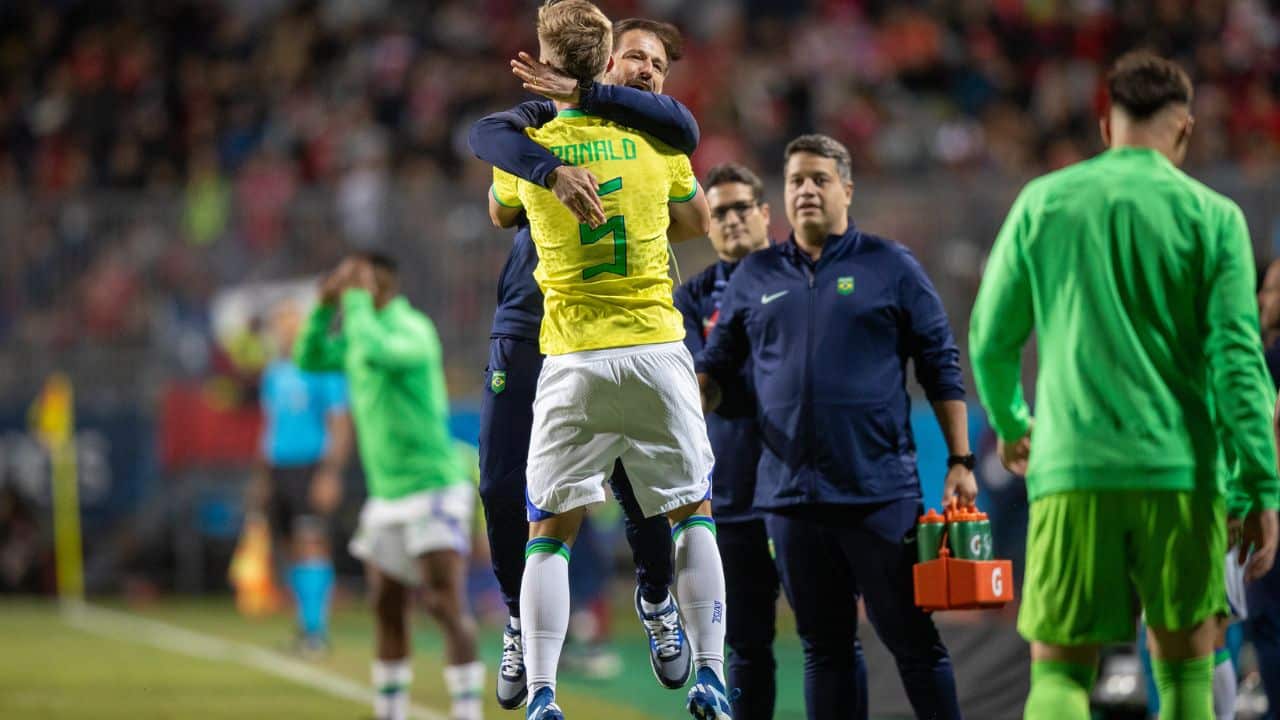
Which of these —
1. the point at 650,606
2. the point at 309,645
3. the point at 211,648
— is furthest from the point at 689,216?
the point at 211,648

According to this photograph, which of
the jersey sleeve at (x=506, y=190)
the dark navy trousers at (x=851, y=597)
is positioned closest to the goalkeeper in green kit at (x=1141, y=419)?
the dark navy trousers at (x=851, y=597)

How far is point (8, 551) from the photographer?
19938mm

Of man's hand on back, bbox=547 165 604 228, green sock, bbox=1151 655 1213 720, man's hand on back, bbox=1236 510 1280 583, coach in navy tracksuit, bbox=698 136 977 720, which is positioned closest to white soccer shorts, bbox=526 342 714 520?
man's hand on back, bbox=547 165 604 228

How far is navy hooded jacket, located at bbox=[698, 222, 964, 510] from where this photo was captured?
7.21 m

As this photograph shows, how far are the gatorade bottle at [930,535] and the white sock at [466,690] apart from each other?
3.51 m

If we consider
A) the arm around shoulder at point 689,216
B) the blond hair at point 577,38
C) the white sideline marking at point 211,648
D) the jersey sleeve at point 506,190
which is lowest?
the white sideline marking at point 211,648

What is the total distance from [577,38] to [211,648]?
408 inches

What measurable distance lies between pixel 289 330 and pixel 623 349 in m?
10.4

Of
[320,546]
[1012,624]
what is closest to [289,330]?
[320,546]

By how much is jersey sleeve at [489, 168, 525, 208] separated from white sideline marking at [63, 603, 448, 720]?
496cm

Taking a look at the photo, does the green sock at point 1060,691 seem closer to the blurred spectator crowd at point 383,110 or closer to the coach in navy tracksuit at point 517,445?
the coach in navy tracksuit at point 517,445

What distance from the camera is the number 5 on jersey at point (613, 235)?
615 centimetres

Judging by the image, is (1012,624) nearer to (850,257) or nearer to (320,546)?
(850,257)

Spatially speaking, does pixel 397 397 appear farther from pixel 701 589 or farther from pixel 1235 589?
pixel 1235 589
